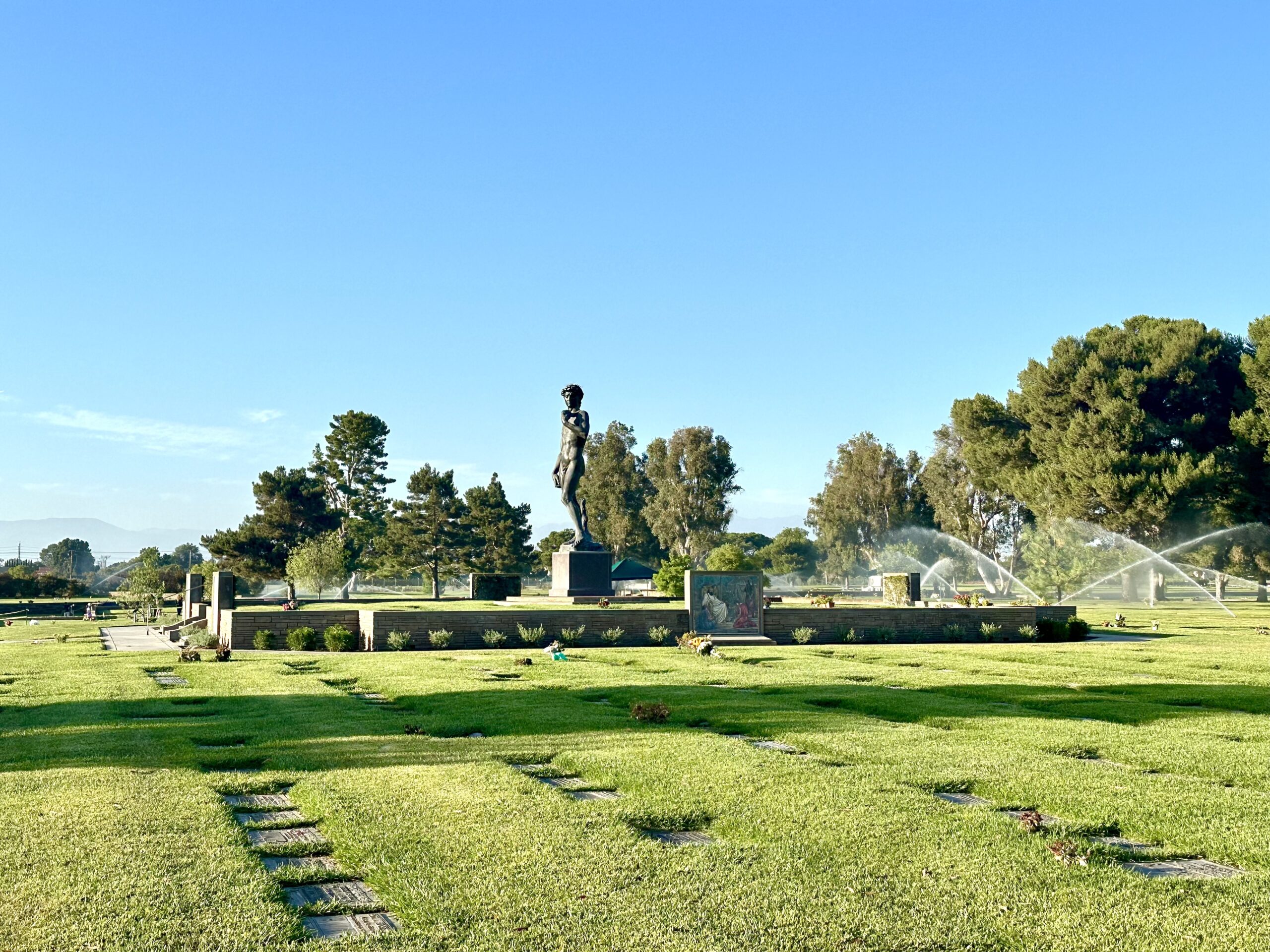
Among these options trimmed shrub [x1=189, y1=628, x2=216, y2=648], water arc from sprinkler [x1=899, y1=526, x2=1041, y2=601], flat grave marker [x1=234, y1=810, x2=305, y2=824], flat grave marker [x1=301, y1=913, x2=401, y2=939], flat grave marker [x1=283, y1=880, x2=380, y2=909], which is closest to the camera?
flat grave marker [x1=301, y1=913, x2=401, y2=939]

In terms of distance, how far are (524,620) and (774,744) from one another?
54.6 ft

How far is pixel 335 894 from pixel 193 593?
41381mm

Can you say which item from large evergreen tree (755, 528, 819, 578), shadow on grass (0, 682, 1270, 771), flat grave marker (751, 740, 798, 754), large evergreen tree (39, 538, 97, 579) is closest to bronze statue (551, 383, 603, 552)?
shadow on grass (0, 682, 1270, 771)

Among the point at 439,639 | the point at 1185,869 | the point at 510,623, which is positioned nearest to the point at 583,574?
the point at 510,623

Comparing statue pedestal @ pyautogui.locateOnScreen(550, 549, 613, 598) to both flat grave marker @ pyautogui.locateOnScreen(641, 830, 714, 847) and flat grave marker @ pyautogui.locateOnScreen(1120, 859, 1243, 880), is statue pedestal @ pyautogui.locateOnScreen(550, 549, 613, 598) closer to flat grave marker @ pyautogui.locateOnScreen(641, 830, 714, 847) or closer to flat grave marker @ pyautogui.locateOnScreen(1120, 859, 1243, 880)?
flat grave marker @ pyautogui.locateOnScreen(641, 830, 714, 847)

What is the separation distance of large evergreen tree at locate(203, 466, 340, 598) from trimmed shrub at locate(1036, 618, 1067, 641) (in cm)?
5740

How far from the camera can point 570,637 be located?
90.4 ft

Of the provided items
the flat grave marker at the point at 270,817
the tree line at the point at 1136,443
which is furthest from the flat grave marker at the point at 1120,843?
the tree line at the point at 1136,443

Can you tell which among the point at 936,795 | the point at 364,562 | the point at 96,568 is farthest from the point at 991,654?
the point at 96,568

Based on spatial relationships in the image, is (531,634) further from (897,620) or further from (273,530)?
(273,530)

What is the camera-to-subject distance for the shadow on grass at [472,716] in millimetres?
10961

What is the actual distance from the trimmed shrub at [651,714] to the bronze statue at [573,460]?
2772 cm

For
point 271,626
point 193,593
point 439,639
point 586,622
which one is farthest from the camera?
point 193,593

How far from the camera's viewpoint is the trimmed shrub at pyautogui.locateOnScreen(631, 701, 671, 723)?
13328mm
